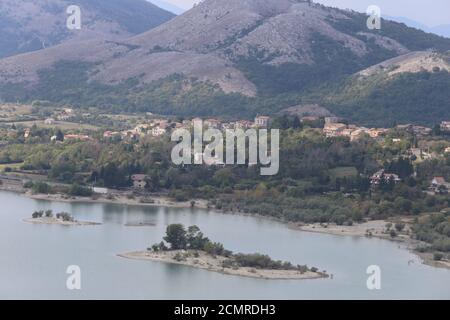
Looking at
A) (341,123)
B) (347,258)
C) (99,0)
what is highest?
(99,0)

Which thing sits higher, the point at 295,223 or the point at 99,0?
the point at 99,0

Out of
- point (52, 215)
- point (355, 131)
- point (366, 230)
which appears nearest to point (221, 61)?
point (355, 131)

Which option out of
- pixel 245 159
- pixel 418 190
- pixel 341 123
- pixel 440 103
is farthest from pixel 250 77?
pixel 418 190

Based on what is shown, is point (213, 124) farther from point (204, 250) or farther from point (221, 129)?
point (204, 250)

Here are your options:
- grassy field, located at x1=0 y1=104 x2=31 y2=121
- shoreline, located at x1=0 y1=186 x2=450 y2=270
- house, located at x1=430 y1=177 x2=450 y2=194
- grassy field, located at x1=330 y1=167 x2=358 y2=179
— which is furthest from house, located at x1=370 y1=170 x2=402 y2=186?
grassy field, located at x1=0 y1=104 x2=31 y2=121

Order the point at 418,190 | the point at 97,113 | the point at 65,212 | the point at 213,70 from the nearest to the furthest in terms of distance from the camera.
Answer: the point at 65,212 → the point at 418,190 → the point at 97,113 → the point at 213,70

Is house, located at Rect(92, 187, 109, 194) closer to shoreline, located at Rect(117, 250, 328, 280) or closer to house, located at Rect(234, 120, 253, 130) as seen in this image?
house, located at Rect(234, 120, 253, 130)

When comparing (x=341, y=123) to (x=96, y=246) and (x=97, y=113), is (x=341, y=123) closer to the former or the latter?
(x=97, y=113)
